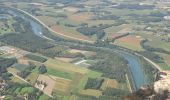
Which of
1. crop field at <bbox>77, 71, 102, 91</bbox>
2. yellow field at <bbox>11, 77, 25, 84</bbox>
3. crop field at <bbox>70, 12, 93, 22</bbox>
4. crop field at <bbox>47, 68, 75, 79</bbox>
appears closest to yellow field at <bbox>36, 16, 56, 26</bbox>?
crop field at <bbox>70, 12, 93, 22</bbox>

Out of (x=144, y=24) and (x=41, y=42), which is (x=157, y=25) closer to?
(x=144, y=24)

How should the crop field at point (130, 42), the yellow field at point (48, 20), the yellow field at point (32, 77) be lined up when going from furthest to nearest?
1. the yellow field at point (48, 20)
2. the crop field at point (130, 42)
3. the yellow field at point (32, 77)

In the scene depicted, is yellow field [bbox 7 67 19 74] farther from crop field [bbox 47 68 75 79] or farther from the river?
the river

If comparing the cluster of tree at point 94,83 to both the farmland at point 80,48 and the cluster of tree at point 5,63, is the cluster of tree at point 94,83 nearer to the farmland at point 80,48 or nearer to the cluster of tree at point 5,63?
the farmland at point 80,48

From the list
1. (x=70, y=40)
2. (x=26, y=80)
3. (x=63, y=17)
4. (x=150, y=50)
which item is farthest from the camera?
(x=63, y=17)

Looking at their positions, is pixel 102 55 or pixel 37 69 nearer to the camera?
pixel 37 69

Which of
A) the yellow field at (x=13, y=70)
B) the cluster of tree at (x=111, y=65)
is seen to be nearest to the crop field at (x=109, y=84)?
the cluster of tree at (x=111, y=65)

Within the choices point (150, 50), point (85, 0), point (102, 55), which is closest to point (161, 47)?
point (150, 50)

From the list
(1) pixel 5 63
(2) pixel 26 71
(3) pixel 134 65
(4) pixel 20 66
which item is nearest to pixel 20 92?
(2) pixel 26 71
